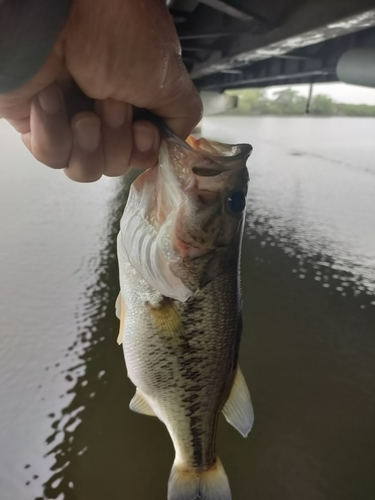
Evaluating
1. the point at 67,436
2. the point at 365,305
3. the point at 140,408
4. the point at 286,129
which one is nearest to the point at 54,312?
the point at 67,436

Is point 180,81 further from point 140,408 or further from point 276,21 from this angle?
point 276,21

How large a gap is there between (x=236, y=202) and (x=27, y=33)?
1.70 feet

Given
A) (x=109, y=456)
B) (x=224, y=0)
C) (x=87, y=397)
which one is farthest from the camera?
(x=224, y=0)

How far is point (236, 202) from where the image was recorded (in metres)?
0.95

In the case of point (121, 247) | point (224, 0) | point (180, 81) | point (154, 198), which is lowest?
point (121, 247)

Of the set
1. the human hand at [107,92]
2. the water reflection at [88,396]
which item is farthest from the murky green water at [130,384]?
the human hand at [107,92]

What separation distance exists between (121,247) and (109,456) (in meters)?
1.31

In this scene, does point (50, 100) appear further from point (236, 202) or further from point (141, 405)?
point (141, 405)

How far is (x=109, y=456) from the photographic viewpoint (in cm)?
195

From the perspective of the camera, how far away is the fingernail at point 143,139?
1005 mm

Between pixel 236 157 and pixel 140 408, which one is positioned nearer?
pixel 236 157

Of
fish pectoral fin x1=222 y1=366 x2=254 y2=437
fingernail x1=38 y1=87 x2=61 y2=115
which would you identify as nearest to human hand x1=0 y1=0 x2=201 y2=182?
fingernail x1=38 y1=87 x2=61 y2=115

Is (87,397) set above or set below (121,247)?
below

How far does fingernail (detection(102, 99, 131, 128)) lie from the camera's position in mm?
966
